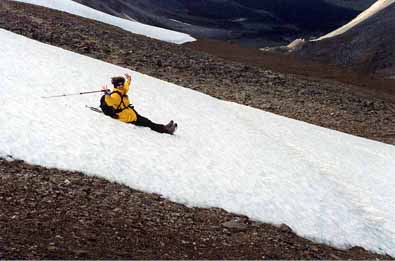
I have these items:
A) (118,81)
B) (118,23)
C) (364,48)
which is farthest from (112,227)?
(364,48)

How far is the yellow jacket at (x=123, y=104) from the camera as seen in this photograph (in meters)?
18.1

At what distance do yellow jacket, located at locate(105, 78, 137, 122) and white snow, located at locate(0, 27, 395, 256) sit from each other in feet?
1.51

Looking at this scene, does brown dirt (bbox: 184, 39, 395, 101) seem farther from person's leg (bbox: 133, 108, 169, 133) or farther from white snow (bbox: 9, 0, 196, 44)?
person's leg (bbox: 133, 108, 169, 133)

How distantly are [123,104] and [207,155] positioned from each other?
3124mm

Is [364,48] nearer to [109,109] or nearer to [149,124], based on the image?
[149,124]

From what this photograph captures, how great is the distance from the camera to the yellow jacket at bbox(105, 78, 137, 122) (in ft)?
59.3

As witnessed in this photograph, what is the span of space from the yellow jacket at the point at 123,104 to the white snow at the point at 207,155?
46 centimetres

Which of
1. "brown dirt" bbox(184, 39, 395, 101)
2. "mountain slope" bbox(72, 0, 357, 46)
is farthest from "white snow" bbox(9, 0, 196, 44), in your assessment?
"mountain slope" bbox(72, 0, 357, 46)

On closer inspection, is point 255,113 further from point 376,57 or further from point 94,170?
point 376,57

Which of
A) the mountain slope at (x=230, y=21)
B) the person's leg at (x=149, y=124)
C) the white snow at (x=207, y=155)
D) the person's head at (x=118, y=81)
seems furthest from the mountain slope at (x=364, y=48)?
the person's head at (x=118, y=81)

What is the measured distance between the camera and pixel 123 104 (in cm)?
1830

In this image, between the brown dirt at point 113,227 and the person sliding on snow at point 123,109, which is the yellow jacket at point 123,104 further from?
the brown dirt at point 113,227

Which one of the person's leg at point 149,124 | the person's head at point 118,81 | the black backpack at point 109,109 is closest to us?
the person's head at point 118,81

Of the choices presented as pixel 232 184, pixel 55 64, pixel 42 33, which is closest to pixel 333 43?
pixel 42 33
